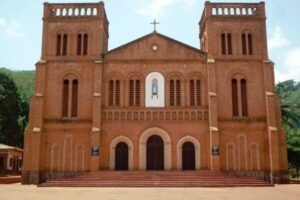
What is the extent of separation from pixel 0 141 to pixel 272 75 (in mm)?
34473

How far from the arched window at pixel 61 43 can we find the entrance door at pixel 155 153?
10634 millimetres

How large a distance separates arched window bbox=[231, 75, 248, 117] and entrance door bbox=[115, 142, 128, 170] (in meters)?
9.42

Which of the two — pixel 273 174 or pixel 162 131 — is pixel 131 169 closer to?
pixel 162 131

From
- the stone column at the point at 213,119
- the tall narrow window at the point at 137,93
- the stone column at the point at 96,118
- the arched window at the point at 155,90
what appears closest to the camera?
the stone column at the point at 213,119

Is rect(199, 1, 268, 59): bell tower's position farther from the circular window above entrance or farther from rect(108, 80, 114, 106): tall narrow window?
rect(108, 80, 114, 106): tall narrow window

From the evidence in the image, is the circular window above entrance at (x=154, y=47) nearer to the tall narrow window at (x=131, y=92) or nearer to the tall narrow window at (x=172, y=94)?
the tall narrow window at (x=172, y=94)

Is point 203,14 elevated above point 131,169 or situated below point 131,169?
above

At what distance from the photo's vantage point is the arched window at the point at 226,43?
31.8m

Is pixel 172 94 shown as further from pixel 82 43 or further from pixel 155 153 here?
pixel 82 43

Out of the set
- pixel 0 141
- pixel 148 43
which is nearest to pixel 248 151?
pixel 148 43

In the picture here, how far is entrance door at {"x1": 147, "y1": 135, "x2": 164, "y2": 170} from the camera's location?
30.1 metres

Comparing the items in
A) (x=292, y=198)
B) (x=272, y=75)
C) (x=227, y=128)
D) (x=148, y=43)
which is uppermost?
(x=148, y=43)

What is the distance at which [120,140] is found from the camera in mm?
30219

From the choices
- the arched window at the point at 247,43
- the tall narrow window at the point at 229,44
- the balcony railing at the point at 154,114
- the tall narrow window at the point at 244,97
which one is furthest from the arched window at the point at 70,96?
the arched window at the point at 247,43
